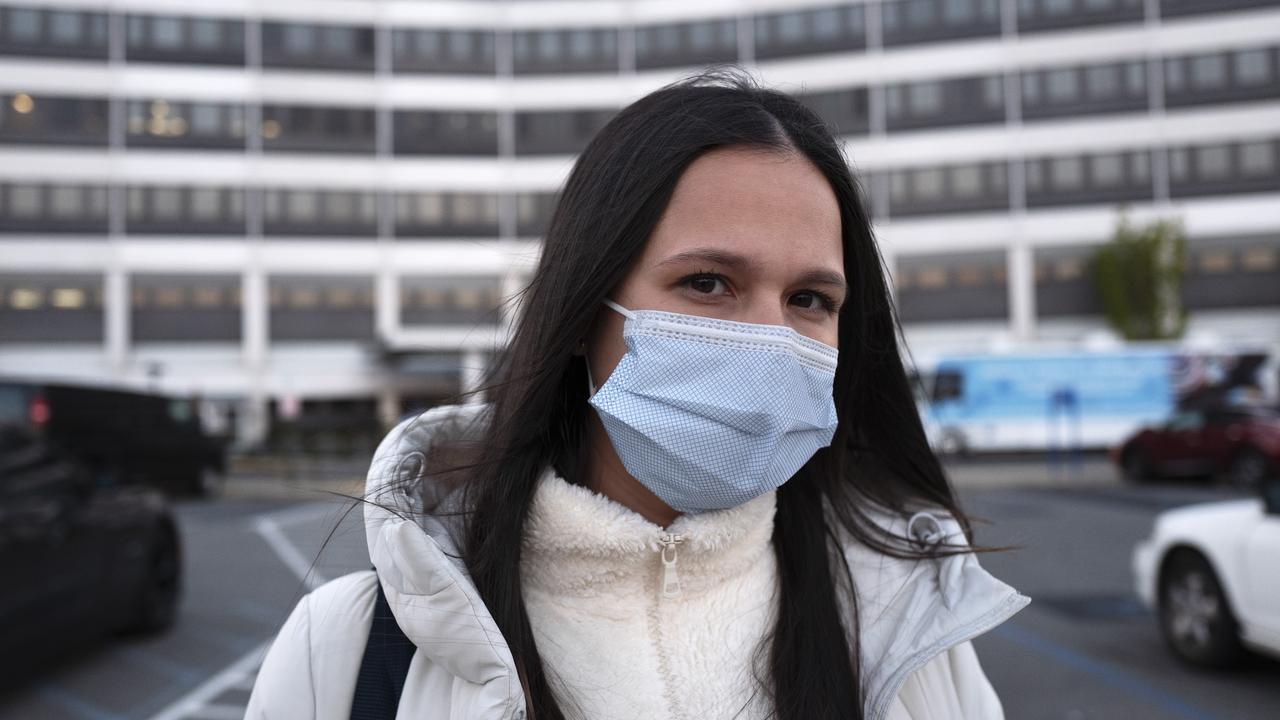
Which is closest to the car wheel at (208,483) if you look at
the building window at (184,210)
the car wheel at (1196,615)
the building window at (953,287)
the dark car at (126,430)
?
the dark car at (126,430)

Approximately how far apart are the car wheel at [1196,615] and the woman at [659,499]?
5293 millimetres

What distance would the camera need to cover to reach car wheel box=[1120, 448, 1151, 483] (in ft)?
65.0

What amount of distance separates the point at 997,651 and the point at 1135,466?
15.8 m

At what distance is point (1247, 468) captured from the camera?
56.8 ft

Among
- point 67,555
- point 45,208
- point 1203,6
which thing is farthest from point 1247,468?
point 45,208

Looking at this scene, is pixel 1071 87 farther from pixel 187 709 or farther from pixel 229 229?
pixel 187 709

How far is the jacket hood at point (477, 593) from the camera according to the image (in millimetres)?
1352

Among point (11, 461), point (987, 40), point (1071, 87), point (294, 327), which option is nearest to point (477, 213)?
point (294, 327)

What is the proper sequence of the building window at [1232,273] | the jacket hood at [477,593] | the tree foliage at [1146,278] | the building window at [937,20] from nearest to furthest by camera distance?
the jacket hood at [477,593], the tree foliage at [1146,278], the building window at [1232,273], the building window at [937,20]

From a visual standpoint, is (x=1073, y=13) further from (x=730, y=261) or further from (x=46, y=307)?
(x=46, y=307)

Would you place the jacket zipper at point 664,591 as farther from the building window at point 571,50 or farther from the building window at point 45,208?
the building window at point 45,208

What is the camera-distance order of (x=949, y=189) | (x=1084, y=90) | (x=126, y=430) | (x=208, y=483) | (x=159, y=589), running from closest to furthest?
(x=159, y=589) → (x=126, y=430) → (x=208, y=483) → (x=1084, y=90) → (x=949, y=189)

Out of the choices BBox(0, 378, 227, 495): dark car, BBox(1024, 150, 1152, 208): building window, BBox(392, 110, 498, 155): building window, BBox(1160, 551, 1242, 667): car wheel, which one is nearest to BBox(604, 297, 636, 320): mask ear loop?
BBox(0, 378, 227, 495): dark car

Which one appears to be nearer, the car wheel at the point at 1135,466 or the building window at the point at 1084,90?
the car wheel at the point at 1135,466
